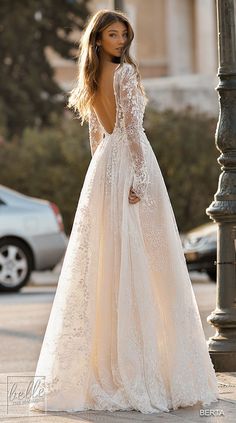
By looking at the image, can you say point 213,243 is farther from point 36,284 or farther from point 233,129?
point 233,129

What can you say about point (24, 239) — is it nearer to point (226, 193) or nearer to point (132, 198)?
point (226, 193)

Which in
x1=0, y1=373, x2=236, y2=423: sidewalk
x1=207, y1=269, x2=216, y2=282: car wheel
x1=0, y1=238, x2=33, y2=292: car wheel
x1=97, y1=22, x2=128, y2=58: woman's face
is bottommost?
x1=207, y1=269, x2=216, y2=282: car wheel

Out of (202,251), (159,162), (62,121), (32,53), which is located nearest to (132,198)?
(202,251)

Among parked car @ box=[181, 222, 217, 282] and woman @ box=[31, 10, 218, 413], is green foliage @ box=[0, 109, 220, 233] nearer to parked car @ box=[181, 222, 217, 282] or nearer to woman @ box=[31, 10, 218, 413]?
parked car @ box=[181, 222, 217, 282]

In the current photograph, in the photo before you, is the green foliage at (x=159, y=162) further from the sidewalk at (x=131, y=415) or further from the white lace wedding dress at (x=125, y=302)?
the sidewalk at (x=131, y=415)

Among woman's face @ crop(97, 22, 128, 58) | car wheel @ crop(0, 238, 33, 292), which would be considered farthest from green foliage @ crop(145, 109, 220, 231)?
woman's face @ crop(97, 22, 128, 58)

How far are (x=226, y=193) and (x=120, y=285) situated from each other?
1614 millimetres

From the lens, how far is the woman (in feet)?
23.0

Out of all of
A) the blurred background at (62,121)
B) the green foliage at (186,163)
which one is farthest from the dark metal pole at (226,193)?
the green foliage at (186,163)

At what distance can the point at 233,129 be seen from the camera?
335 inches

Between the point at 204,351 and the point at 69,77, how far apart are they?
53344mm

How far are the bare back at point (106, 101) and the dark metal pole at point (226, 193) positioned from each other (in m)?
1.27

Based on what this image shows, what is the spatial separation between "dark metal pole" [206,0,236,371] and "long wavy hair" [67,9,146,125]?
4.06 feet

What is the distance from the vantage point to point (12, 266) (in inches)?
669
